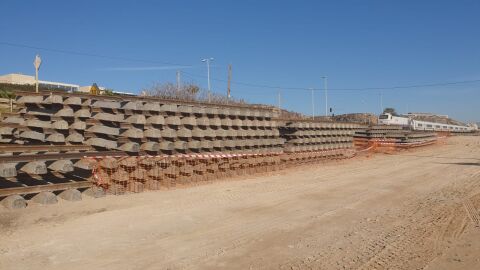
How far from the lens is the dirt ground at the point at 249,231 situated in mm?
5754

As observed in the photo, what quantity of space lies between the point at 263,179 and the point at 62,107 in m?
7.00

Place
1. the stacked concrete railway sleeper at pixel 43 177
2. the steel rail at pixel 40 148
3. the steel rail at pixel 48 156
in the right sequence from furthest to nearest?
1. the steel rail at pixel 40 148
2. the steel rail at pixel 48 156
3. the stacked concrete railway sleeper at pixel 43 177

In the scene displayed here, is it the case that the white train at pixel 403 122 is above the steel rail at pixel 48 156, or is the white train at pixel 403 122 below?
above

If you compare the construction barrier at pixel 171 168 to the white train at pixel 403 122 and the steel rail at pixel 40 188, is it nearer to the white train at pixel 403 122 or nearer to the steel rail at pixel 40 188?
the steel rail at pixel 40 188

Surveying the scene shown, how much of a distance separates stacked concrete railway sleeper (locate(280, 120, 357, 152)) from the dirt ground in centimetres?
898

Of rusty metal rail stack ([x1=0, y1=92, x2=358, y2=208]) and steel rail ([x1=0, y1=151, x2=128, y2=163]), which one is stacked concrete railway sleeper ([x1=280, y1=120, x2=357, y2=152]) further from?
steel rail ([x1=0, y1=151, x2=128, y2=163])

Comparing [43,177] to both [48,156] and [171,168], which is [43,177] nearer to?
[48,156]

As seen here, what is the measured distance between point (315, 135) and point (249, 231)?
52.9 feet

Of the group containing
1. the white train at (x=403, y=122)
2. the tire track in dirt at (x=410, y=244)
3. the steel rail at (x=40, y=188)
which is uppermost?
the white train at (x=403, y=122)

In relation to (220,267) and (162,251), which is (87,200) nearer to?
(162,251)

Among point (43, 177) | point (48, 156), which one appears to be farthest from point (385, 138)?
point (48, 156)

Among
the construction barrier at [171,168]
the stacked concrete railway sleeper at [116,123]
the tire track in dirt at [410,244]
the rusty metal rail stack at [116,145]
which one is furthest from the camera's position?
the stacked concrete railway sleeper at [116,123]

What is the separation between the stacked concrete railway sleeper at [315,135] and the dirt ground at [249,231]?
898 centimetres

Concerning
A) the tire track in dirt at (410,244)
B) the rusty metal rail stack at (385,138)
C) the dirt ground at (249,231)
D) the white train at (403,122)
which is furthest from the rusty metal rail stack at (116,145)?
the white train at (403,122)
